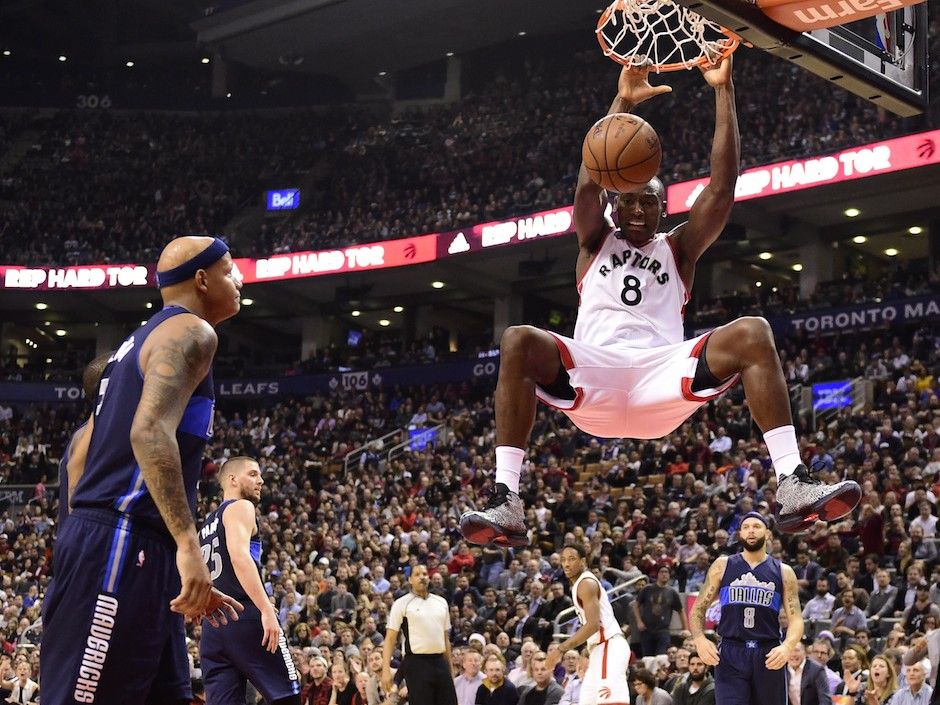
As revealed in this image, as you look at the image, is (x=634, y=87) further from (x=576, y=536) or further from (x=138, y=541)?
(x=576, y=536)

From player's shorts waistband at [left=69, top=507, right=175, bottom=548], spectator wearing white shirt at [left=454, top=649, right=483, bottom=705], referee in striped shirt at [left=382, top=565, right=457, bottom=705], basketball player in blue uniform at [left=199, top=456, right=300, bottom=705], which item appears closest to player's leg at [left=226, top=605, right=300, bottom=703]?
basketball player in blue uniform at [left=199, top=456, right=300, bottom=705]

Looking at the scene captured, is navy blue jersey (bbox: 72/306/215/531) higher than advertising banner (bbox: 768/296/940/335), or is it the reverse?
advertising banner (bbox: 768/296/940/335)

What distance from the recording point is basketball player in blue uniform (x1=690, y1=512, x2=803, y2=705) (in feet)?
27.5

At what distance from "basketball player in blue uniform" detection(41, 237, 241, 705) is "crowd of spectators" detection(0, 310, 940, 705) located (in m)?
2.94

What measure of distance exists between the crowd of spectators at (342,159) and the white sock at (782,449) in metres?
22.4

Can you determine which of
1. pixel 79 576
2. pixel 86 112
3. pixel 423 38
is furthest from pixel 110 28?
pixel 79 576

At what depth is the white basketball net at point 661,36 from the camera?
6.50 metres

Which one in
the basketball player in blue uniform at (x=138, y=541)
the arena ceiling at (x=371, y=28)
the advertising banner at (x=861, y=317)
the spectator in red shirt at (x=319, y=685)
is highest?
the arena ceiling at (x=371, y=28)

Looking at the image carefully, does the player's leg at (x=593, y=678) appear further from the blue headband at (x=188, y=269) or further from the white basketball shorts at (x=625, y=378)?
the blue headband at (x=188, y=269)

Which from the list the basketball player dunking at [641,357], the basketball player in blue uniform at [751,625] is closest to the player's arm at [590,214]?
the basketball player dunking at [641,357]

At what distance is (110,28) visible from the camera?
146ft

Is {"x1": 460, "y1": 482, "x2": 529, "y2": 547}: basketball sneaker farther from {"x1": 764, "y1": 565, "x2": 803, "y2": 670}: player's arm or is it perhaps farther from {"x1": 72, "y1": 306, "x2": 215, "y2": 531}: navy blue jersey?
{"x1": 764, "y1": 565, "x2": 803, "y2": 670}: player's arm

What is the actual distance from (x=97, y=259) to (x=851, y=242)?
20238 mm

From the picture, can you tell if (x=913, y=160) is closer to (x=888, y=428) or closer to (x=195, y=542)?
(x=888, y=428)
